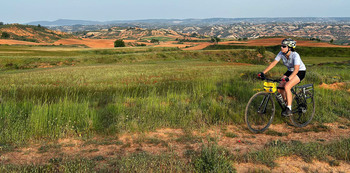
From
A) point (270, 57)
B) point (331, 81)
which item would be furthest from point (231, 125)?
point (270, 57)

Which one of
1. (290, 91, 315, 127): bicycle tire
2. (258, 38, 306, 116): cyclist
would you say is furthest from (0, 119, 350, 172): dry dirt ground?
(258, 38, 306, 116): cyclist

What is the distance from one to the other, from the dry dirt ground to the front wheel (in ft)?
0.94

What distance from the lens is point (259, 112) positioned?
295 inches

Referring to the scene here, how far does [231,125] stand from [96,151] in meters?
4.30

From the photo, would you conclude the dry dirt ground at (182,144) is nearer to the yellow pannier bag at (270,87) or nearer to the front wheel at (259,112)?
the front wheel at (259,112)

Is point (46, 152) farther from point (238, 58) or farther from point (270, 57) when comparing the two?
point (270, 57)

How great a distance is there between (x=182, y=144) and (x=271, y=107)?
333 centimetres

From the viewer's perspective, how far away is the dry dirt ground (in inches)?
191

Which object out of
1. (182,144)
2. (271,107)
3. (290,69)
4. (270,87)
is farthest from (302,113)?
(182,144)

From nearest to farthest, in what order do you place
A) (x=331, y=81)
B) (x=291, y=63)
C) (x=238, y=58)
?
(x=291, y=63), (x=331, y=81), (x=238, y=58)

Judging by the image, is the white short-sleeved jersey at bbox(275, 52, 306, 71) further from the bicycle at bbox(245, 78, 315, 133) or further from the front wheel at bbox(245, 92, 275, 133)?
the front wheel at bbox(245, 92, 275, 133)

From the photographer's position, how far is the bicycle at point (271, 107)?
23.8 feet

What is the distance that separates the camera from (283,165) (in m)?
4.81

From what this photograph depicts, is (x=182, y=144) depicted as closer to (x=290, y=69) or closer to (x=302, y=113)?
(x=290, y=69)
